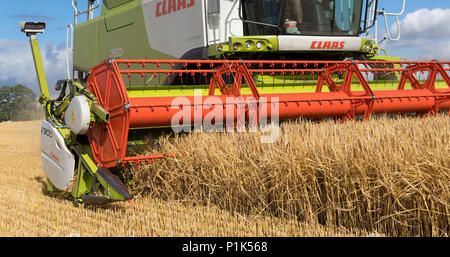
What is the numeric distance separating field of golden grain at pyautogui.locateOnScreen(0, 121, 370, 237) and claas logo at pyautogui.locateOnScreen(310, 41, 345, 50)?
2429mm

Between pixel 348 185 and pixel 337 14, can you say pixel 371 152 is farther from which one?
pixel 337 14

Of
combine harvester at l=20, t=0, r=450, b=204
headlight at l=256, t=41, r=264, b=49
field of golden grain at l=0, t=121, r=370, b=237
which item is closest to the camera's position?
field of golden grain at l=0, t=121, r=370, b=237

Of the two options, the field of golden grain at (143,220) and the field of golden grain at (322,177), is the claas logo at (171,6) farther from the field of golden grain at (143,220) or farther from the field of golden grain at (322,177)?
the field of golden grain at (143,220)

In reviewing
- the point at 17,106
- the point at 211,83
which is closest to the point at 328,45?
the point at 211,83

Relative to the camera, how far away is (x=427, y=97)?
4555 mm

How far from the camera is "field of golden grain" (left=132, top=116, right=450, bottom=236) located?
230 centimetres

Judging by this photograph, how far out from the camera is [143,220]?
2881mm

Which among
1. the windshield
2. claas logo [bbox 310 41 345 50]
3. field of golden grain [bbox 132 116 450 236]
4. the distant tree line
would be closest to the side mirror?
field of golden grain [bbox 132 116 450 236]

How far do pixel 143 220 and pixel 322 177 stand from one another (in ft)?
3.59

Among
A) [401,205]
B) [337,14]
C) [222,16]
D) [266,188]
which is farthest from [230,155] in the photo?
[337,14]

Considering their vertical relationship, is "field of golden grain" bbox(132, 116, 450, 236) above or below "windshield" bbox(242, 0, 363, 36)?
below

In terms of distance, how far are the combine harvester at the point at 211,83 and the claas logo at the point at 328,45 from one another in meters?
0.01

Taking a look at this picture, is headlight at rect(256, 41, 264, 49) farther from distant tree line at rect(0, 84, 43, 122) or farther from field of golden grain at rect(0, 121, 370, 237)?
distant tree line at rect(0, 84, 43, 122)

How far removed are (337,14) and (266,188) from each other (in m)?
3.07
